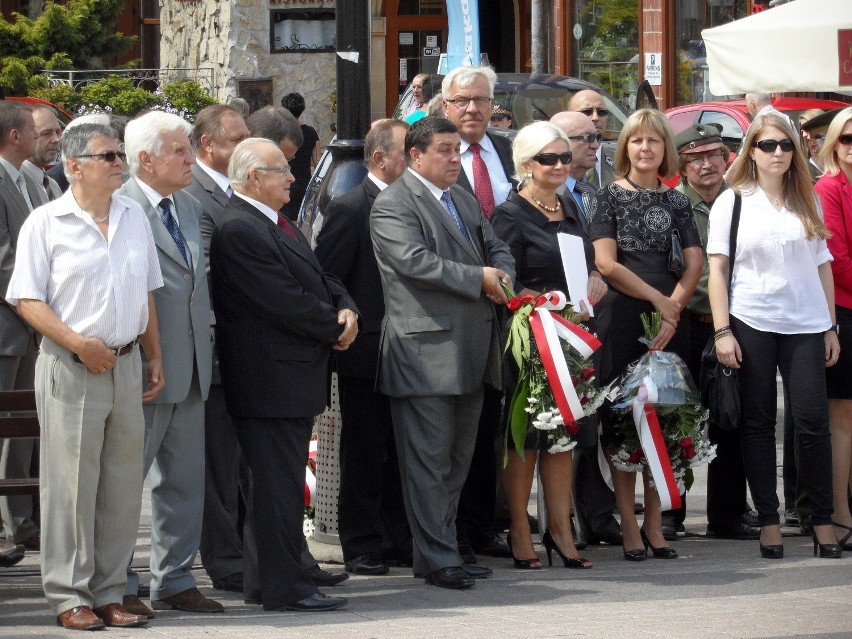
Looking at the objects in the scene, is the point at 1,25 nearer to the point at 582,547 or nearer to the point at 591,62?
the point at 591,62

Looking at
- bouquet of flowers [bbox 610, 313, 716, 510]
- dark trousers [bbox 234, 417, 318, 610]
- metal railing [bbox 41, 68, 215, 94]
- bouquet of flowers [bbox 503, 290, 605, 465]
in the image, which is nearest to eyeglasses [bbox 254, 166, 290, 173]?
dark trousers [bbox 234, 417, 318, 610]

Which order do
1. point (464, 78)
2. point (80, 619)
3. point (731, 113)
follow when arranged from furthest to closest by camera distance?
point (731, 113), point (464, 78), point (80, 619)

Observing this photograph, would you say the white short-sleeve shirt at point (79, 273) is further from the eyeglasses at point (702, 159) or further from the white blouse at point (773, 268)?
the eyeglasses at point (702, 159)

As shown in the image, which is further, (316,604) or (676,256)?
(676,256)

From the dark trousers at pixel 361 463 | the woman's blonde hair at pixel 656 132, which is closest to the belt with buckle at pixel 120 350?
the dark trousers at pixel 361 463

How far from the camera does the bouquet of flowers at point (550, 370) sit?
23.8ft

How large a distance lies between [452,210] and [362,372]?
34.6 inches

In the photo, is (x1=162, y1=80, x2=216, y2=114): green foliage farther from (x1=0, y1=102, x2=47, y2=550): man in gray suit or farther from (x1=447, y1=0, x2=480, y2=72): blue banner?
(x1=0, y1=102, x2=47, y2=550): man in gray suit

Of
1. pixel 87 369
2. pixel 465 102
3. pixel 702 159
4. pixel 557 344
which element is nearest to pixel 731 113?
pixel 702 159

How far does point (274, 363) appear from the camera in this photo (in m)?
6.61

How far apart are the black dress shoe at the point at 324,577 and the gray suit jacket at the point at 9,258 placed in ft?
6.24

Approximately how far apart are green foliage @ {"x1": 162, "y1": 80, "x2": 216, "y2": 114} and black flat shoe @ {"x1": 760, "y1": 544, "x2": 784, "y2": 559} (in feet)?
56.0

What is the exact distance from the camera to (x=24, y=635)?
6148mm

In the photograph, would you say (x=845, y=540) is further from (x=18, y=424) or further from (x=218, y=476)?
(x=18, y=424)
